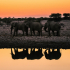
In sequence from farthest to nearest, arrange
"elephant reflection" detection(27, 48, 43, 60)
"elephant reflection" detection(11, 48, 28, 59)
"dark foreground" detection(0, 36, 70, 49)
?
"dark foreground" detection(0, 36, 70, 49) < "elephant reflection" detection(11, 48, 28, 59) < "elephant reflection" detection(27, 48, 43, 60)

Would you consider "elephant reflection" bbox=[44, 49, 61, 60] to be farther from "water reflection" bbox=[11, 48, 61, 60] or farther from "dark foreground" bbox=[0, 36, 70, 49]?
"dark foreground" bbox=[0, 36, 70, 49]

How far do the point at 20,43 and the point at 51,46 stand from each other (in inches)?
115

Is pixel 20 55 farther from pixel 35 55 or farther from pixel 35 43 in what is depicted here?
pixel 35 43

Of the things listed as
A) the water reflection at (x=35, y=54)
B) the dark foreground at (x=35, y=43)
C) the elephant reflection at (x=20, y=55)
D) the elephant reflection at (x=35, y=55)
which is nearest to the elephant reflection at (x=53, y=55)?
the water reflection at (x=35, y=54)

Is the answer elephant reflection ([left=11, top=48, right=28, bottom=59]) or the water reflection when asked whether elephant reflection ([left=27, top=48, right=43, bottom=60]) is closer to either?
the water reflection

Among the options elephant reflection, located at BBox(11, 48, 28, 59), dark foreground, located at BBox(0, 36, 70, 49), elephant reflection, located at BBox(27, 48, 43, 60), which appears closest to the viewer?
elephant reflection, located at BBox(27, 48, 43, 60)

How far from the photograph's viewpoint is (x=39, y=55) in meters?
14.2

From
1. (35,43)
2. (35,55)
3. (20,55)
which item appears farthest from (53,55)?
(35,43)

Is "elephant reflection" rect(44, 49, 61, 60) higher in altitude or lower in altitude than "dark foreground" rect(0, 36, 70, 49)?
lower

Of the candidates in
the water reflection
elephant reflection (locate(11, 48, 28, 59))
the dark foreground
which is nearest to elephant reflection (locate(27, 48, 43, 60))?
the water reflection

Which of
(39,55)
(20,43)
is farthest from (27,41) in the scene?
(39,55)

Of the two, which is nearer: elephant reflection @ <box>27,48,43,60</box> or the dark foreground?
elephant reflection @ <box>27,48,43,60</box>

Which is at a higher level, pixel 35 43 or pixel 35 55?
pixel 35 43

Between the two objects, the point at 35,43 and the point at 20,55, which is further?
the point at 35,43
